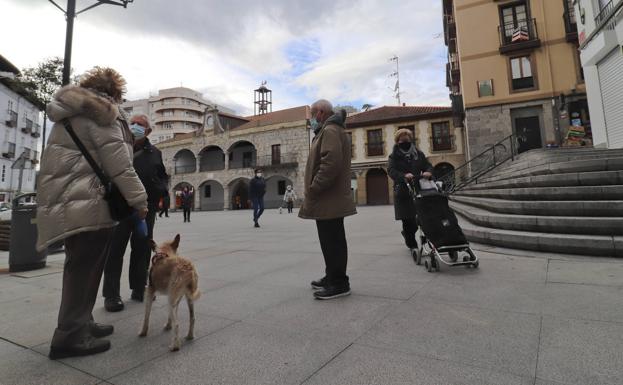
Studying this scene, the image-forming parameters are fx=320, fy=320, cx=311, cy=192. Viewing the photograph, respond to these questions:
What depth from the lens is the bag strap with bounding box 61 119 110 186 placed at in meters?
2.00

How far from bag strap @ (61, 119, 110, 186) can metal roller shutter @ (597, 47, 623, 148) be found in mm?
12721

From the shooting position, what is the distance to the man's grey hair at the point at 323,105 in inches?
128

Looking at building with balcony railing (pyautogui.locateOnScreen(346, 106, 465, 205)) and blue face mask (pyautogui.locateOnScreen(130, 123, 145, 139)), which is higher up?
building with balcony railing (pyautogui.locateOnScreen(346, 106, 465, 205))

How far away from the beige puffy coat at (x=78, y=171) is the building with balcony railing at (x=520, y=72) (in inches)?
719

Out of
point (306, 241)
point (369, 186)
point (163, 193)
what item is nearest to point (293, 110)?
point (369, 186)

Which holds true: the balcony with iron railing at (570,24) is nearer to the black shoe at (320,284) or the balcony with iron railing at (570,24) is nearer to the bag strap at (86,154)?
the black shoe at (320,284)

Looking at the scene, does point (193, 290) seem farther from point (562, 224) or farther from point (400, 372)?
point (562, 224)

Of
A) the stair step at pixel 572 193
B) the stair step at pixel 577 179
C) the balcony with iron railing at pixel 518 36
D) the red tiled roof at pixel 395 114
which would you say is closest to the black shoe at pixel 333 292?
the stair step at pixel 572 193

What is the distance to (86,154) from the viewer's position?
2020mm

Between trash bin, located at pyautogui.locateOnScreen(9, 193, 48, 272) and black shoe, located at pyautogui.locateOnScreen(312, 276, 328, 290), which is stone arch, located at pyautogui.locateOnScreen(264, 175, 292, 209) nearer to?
trash bin, located at pyautogui.locateOnScreen(9, 193, 48, 272)

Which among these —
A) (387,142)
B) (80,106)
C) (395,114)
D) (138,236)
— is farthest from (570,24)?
(80,106)

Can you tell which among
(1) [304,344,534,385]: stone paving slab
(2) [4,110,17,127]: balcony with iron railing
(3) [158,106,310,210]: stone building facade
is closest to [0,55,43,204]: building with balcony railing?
(2) [4,110,17,127]: balcony with iron railing

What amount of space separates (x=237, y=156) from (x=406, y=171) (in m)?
32.3

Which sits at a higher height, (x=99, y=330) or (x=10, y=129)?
(x=10, y=129)
